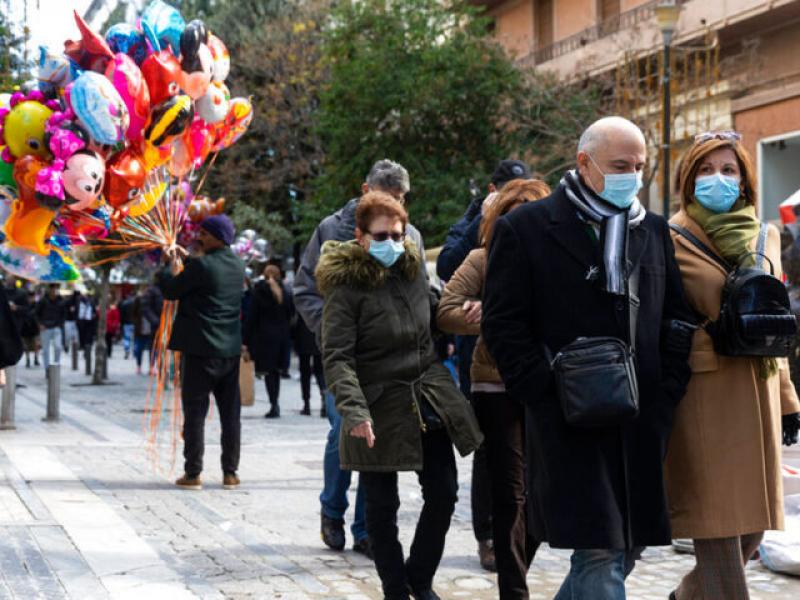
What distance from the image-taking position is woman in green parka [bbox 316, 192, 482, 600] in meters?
5.26

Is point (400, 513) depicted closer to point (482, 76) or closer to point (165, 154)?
point (165, 154)

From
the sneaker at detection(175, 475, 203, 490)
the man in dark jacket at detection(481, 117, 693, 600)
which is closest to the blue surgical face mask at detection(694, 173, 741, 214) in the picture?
the man in dark jacket at detection(481, 117, 693, 600)

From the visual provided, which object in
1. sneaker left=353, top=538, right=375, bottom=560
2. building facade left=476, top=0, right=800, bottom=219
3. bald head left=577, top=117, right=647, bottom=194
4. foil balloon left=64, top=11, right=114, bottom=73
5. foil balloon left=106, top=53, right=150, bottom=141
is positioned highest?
building facade left=476, top=0, right=800, bottom=219

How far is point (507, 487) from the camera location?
17.7 ft

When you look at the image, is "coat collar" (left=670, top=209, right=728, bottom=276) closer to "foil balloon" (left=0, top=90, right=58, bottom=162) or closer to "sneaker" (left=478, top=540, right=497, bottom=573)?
"sneaker" (left=478, top=540, right=497, bottom=573)

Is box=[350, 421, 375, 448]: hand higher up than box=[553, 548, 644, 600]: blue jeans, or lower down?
higher up

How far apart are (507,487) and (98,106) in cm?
452

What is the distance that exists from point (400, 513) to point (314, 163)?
2455 centimetres

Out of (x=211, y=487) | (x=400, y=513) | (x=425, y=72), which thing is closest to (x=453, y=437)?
(x=400, y=513)

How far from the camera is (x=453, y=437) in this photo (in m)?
5.27

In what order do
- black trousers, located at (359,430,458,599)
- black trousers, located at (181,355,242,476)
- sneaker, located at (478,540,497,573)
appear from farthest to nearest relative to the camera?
black trousers, located at (181,355,242,476)
sneaker, located at (478,540,497,573)
black trousers, located at (359,430,458,599)

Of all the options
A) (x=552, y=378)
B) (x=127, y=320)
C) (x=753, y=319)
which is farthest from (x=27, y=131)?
(x=127, y=320)

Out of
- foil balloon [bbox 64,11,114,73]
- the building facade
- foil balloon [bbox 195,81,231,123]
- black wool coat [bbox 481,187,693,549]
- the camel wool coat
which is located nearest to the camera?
black wool coat [bbox 481,187,693,549]

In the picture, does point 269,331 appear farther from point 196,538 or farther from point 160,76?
point 196,538
